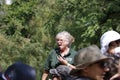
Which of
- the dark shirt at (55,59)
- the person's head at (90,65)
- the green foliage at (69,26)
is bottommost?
the green foliage at (69,26)

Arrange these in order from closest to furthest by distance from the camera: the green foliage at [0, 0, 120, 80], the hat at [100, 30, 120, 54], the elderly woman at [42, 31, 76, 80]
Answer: the hat at [100, 30, 120, 54]
the elderly woman at [42, 31, 76, 80]
the green foliage at [0, 0, 120, 80]

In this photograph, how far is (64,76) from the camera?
5.47 meters

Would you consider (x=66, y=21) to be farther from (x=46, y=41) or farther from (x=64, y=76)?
(x=64, y=76)

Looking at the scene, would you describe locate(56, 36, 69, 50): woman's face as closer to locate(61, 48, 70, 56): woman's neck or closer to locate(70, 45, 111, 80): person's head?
locate(61, 48, 70, 56): woman's neck

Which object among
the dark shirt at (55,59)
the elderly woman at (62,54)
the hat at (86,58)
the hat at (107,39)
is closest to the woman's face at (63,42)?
the elderly woman at (62,54)

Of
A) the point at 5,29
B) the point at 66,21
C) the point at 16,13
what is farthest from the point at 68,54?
the point at 16,13

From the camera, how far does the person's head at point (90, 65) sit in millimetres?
3297

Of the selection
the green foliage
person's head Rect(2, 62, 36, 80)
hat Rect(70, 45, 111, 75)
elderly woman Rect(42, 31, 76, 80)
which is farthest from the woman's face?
the green foliage

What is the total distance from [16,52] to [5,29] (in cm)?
1415

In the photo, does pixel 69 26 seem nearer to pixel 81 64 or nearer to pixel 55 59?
pixel 55 59

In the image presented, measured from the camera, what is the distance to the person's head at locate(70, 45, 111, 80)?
3297 mm

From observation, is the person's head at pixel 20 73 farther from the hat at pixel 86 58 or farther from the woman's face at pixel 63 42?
the woman's face at pixel 63 42

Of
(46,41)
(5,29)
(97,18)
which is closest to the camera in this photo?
(97,18)

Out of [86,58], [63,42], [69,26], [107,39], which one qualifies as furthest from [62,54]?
[69,26]
